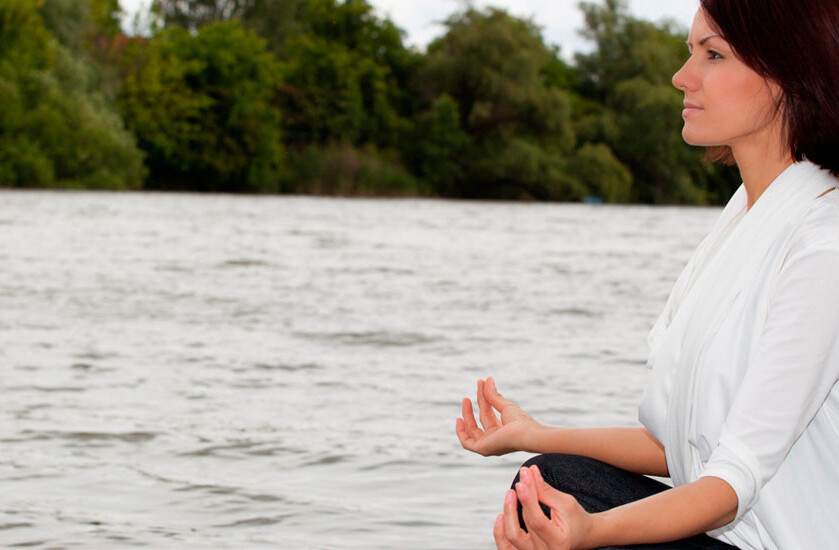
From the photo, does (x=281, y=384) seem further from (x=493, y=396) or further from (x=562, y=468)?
(x=562, y=468)

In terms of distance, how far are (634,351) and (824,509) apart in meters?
7.05

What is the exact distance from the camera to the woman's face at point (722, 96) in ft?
6.33

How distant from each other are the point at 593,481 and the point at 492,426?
0.85 feet

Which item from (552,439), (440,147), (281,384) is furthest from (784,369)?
(440,147)

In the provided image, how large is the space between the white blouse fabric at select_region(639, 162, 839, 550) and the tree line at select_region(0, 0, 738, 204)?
45.9 metres

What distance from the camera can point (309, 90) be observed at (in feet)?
209

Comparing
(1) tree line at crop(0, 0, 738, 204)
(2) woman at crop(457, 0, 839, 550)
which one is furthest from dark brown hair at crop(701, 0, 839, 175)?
(1) tree line at crop(0, 0, 738, 204)

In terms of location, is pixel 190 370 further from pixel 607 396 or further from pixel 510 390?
pixel 607 396

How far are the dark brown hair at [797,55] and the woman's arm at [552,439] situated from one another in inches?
22.8

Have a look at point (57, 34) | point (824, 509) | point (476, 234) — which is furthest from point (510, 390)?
point (57, 34)

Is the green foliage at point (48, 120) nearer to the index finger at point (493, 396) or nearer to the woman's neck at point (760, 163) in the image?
the index finger at point (493, 396)

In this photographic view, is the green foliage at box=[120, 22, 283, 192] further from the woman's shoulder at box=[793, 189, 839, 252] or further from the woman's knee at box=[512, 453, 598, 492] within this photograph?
the woman's shoulder at box=[793, 189, 839, 252]

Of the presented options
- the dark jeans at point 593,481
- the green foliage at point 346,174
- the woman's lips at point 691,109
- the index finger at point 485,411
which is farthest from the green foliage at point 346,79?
the woman's lips at point 691,109

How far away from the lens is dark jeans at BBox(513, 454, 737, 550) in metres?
2.17
